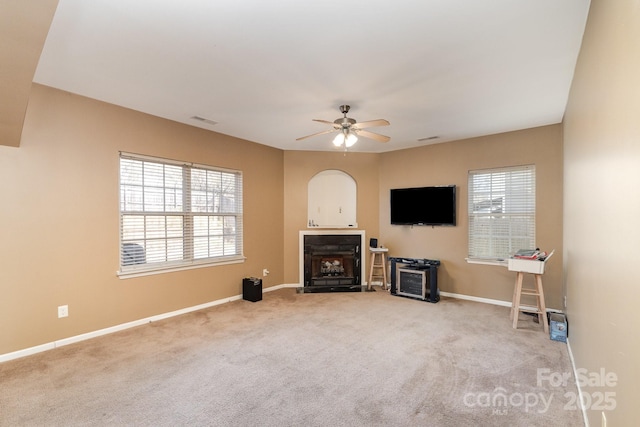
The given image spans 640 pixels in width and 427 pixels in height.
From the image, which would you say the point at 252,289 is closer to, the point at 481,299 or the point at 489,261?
the point at 481,299

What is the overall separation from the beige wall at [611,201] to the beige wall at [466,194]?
7.47ft

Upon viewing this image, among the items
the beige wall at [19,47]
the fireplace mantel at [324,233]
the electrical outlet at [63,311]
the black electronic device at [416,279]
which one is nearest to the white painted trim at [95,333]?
the electrical outlet at [63,311]

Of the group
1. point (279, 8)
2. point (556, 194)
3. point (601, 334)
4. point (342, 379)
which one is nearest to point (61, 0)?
point (279, 8)

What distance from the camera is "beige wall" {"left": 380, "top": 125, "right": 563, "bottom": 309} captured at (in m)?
4.36

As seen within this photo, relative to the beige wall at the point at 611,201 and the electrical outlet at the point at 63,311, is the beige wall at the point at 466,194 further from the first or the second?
the electrical outlet at the point at 63,311

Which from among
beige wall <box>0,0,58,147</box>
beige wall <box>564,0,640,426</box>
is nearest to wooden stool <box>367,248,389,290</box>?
beige wall <box>564,0,640,426</box>

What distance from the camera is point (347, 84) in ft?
10.2

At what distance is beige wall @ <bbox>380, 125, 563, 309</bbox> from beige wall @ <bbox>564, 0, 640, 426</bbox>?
7.47 ft

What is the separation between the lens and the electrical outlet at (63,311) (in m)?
3.25

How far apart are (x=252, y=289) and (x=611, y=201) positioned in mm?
4411

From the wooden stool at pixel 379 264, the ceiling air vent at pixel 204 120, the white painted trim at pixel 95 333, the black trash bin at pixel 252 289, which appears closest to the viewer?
the white painted trim at pixel 95 333

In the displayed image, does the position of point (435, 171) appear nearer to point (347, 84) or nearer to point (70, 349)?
point (347, 84)

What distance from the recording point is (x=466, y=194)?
16.8 ft

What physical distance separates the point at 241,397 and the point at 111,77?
10.3 ft
